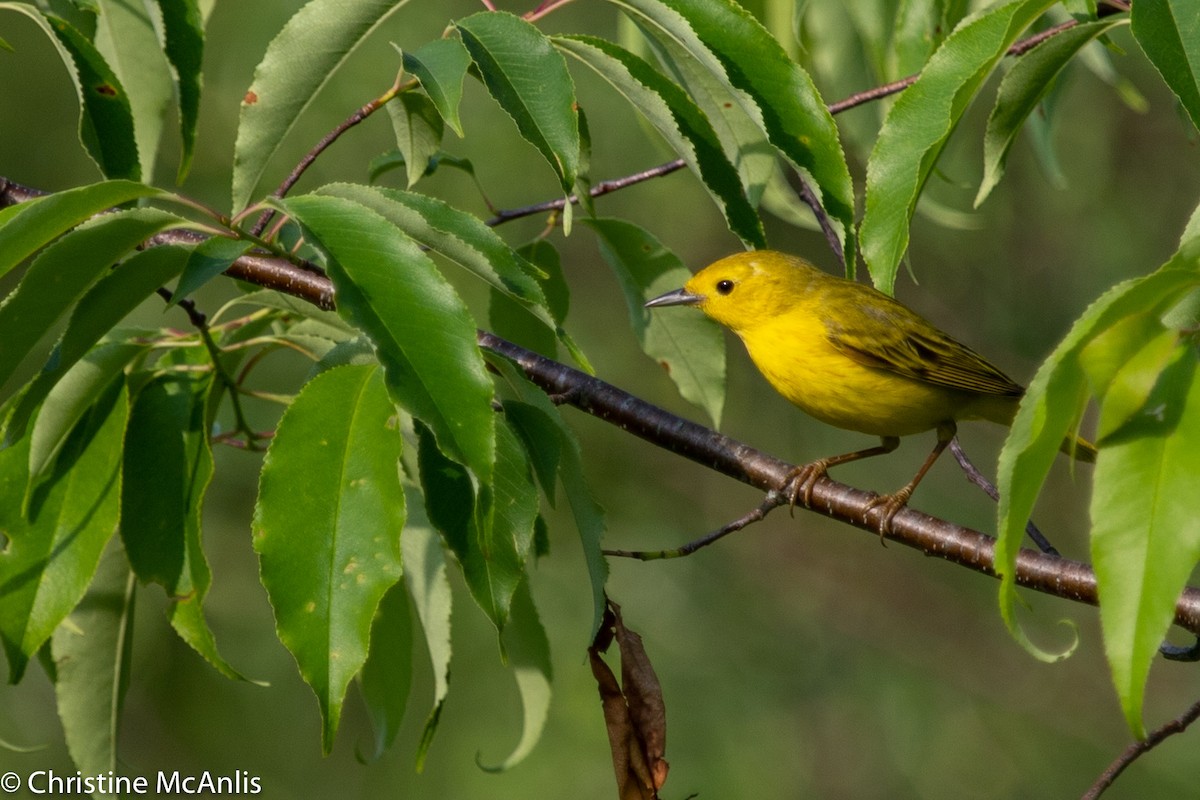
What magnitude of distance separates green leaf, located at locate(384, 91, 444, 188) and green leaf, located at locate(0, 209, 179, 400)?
34.9 inches

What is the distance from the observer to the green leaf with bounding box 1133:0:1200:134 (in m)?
1.90

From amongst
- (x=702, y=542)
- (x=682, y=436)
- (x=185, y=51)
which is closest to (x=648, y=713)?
(x=702, y=542)

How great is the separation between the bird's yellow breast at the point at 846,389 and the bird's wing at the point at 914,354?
0.03 m

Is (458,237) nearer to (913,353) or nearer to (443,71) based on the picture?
(443,71)

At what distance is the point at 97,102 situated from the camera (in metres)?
2.67

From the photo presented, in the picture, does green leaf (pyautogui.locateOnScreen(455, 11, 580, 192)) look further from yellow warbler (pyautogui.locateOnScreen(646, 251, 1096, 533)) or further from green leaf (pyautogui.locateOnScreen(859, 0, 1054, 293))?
yellow warbler (pyautogui.locateOnScreen(646, 251, 1096, 533))

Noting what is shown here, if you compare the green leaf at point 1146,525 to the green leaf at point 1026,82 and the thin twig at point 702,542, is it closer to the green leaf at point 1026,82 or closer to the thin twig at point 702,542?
the green leaf at point 1026,82

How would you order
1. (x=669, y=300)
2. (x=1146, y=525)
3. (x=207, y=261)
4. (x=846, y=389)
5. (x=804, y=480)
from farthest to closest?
1. (x=846, y=389)
2. (x=669, y=300)
3. (x=804, y=480)
4. (x=207, y=261)
5. (x=1146, y=525)

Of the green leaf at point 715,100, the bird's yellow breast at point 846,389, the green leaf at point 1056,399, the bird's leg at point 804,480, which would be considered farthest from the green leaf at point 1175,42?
the bird's yellow breast at point 846,389

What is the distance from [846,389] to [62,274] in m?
2.76

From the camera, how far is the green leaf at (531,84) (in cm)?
212

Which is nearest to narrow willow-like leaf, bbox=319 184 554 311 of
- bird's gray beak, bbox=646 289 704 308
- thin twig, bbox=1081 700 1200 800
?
bird's gray beak, bbox=646 289 704 308

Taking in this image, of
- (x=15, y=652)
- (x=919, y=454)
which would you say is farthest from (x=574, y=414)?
(x=15, y=652)

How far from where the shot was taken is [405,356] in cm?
184
